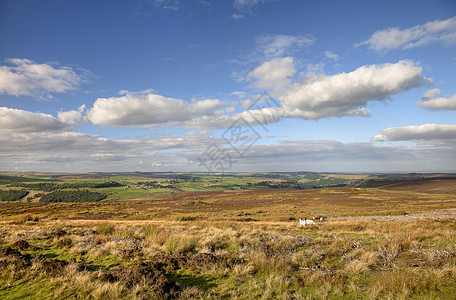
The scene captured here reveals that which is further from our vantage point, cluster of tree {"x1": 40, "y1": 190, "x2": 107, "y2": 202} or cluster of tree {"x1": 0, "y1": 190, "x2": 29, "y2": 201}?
cluster of tree {"x1": 0, "y1": 190, "x2": 29, "y2": 201}

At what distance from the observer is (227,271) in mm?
7559

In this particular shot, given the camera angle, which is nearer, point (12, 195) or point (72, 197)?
point (72, 197)

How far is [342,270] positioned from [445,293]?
8.34 ft

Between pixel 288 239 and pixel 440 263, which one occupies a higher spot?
pixel 440 263

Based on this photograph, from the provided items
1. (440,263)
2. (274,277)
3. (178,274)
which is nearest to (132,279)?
(178,274)

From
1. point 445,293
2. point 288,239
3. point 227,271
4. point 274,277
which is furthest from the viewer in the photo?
point 288,239

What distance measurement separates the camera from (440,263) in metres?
7.69

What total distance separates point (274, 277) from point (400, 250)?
21.5 feet

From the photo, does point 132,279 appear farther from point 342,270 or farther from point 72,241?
point 72,241

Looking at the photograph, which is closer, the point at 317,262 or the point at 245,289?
the point at 245,289

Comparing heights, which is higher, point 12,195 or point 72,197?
point 12,195

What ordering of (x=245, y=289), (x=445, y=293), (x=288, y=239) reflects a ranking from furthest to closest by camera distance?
(x=288, y=239) < (x=245, y=289) < (x=445, y=293)

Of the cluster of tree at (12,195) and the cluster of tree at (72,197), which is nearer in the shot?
the cluster of tree at (72,197)

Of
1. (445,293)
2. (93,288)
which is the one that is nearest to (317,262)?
(445,293)
